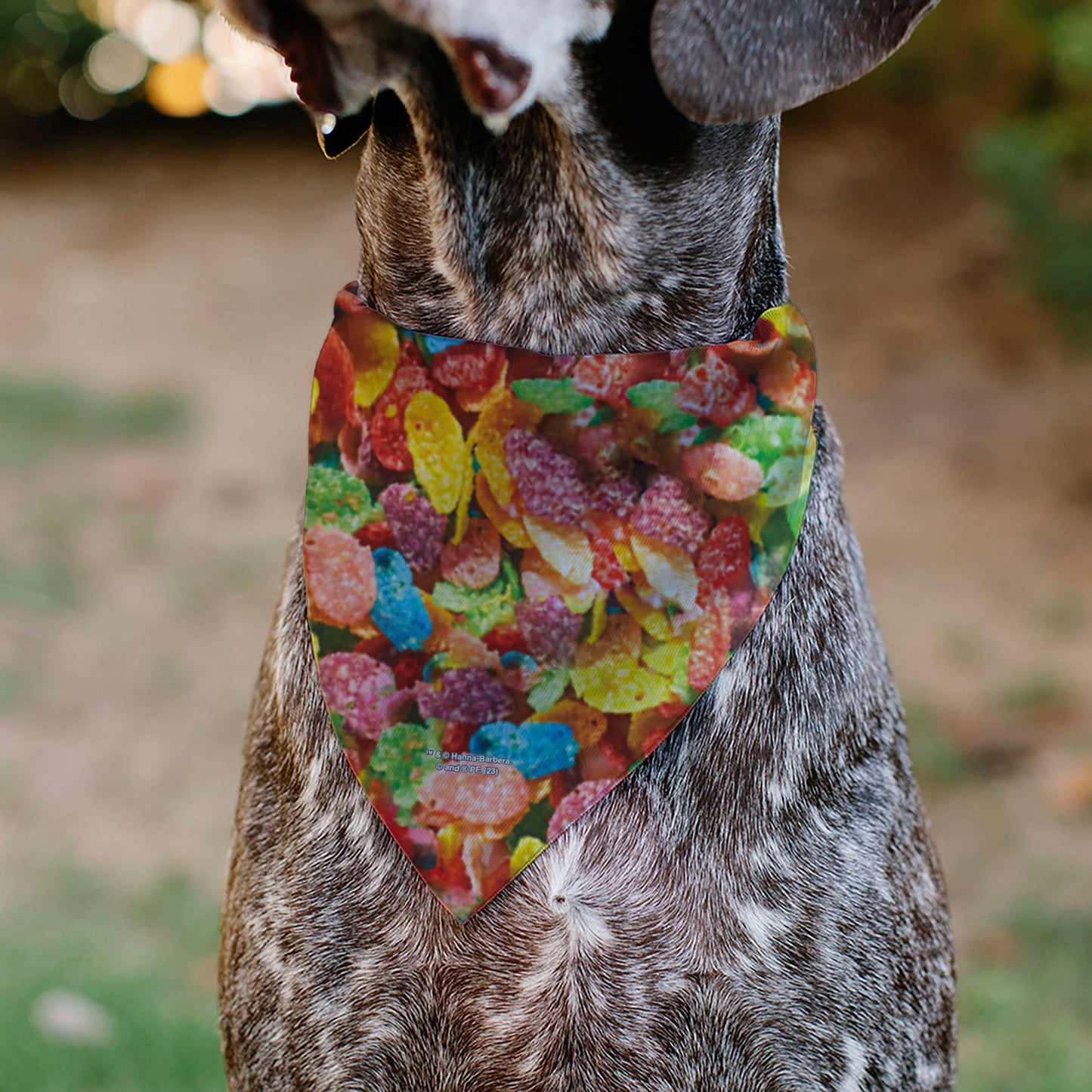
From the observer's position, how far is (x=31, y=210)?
1134cm

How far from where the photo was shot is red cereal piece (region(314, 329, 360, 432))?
7.21 feet

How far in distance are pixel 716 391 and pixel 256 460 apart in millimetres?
6296

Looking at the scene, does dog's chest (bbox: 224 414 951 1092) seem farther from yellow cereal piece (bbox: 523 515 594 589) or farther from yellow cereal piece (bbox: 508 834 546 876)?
yellow cereal piece (bbox: 523 515 594 589)

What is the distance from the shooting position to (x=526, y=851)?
6.79 ft

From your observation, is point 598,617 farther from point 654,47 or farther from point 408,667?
point 654,47

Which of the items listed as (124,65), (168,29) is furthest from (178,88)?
(168,29)

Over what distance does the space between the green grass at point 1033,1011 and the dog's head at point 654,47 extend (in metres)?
3.10

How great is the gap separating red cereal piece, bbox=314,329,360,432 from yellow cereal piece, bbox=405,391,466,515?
10 centimetres

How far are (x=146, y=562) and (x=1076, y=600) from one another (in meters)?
4.49

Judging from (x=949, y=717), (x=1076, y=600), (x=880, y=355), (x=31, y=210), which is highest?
(x=31, y=210)

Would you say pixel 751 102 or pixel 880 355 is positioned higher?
pixel 880 355

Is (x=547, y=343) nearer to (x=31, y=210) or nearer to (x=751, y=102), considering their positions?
(x=751, y=102)

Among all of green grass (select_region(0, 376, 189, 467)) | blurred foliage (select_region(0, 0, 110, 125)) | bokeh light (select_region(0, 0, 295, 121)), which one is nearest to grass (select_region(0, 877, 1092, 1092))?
green grass (select_region(0, 376, 189, 467))

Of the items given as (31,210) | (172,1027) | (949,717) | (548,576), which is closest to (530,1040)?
(548,576)
